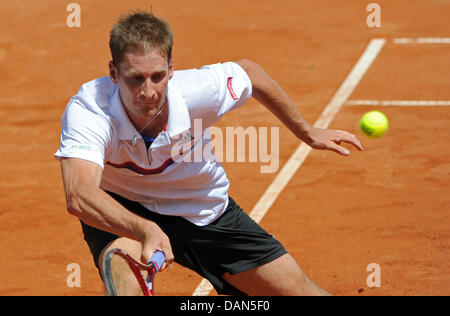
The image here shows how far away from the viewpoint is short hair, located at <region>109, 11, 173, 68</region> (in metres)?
4.58

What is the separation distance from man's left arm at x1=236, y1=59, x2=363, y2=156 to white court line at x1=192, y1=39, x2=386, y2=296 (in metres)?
1.57

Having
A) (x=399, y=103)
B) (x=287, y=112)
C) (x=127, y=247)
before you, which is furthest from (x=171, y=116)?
(x=399, y=103)

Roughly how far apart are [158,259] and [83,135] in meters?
0.94

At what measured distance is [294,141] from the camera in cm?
939

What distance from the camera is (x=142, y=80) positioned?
457 centimetres

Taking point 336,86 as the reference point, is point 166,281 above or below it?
below

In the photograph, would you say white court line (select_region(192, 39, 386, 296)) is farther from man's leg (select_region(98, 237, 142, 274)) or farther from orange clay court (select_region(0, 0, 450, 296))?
man's leg (select_region(98, 237, 142, 274))

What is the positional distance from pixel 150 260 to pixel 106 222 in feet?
1.54

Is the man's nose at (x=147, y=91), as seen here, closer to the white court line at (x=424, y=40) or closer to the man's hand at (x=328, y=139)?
the man's hand at (x=328, y=139)

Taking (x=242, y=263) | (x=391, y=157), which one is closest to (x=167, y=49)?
(x=242, y=263)
